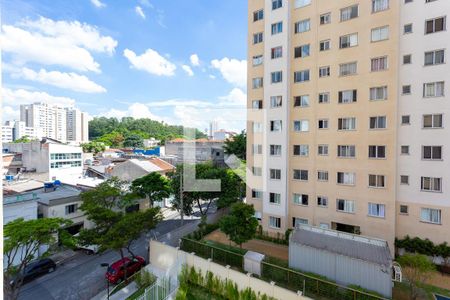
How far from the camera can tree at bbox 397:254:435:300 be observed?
390 inches

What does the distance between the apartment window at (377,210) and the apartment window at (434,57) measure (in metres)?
8.31

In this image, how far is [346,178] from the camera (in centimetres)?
1536

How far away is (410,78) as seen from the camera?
13.6m

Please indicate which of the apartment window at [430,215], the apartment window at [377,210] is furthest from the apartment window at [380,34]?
the apartment window at [430,215]

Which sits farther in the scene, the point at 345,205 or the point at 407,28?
the point at 345,205

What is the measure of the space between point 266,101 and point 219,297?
12.4 meters

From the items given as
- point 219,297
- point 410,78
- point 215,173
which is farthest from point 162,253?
point 410,78

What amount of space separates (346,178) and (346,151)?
1.71 meters

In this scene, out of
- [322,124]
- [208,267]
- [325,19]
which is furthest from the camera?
[322,124]

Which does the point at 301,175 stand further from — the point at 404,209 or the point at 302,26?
the point at 302,26

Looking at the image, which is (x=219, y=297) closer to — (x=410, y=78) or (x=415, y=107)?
(x=415, y=107)

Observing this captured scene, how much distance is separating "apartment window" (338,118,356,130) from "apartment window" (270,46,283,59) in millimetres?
6044

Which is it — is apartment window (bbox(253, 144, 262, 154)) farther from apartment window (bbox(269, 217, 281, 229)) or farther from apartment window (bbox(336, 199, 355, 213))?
apartment window (bbox(336, 199, 355, 213))

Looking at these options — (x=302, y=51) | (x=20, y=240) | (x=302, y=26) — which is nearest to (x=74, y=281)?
(x=20, y=240)
